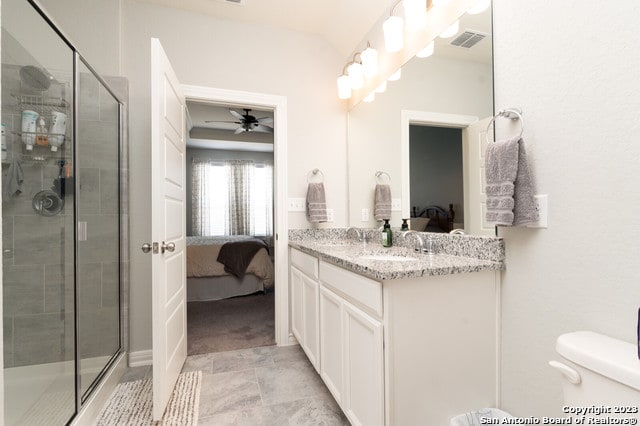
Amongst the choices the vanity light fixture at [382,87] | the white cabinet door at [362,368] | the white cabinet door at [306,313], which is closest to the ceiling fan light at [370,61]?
the vanity light fixture at [382,87]

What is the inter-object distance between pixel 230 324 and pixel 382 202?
6.25ft

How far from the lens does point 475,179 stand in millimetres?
1410

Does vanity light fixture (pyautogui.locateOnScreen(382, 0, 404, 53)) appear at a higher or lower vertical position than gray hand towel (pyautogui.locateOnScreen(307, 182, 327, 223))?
higher

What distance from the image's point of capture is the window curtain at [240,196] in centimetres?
636

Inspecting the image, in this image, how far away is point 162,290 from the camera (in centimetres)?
158

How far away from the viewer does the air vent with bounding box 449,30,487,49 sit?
1.34 metres

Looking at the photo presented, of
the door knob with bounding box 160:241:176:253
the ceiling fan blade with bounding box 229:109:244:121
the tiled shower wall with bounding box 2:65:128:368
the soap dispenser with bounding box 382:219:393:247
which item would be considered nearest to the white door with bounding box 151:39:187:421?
the door knob with bounding box 160:241:176:253

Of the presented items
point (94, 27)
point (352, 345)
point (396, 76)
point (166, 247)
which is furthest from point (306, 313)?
point (94, 27)

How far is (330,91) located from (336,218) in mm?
1119

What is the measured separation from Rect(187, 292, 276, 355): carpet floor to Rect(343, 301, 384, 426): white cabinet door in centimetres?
129

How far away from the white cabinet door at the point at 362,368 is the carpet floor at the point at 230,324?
1.29 metres

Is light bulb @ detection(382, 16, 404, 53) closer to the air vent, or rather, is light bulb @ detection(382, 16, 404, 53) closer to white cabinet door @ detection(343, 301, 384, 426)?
the air vent

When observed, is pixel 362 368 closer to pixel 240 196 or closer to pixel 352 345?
pixel 352 345

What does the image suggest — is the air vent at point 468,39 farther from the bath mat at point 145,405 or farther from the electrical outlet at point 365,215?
the bath mat at point 145,405
